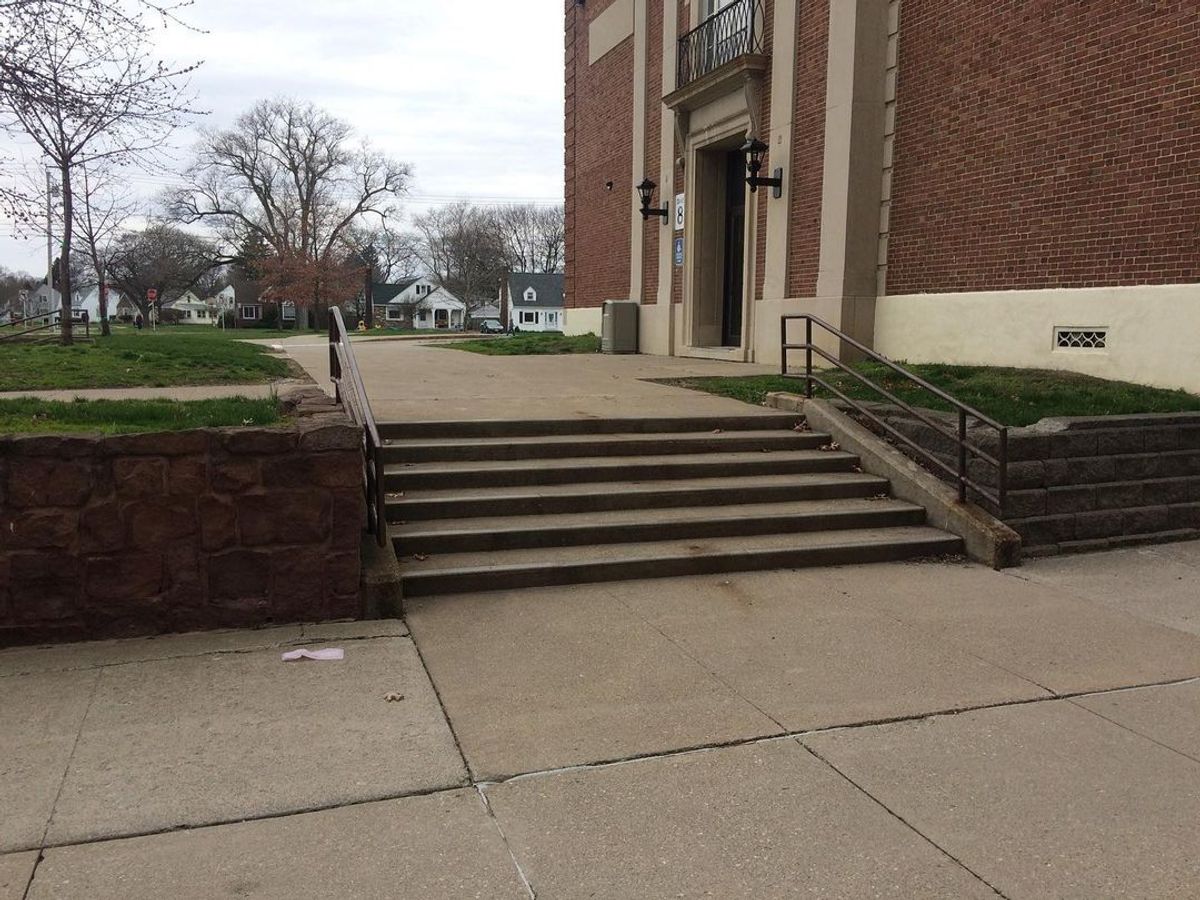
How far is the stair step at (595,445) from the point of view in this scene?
7.42 m

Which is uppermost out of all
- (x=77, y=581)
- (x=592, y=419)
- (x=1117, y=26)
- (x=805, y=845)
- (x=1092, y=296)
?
(x=1117, y=26)

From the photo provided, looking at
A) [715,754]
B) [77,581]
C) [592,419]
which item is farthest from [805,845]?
[592,419]

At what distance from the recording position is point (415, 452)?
7.37 meters

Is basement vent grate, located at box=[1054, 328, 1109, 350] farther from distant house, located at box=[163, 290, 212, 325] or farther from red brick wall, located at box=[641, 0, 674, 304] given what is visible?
distant house, located at box=[163, 290, 212, 325]

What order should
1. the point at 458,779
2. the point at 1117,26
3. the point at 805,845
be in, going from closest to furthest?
the point at 805,845, the point at 458,779, the point at 1117,26

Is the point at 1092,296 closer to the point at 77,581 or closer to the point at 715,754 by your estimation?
the point at 715,754

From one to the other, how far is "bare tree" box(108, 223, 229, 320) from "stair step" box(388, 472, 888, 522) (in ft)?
191

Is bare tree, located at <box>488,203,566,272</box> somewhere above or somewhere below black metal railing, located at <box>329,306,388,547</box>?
above

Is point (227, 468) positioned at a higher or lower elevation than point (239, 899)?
higher

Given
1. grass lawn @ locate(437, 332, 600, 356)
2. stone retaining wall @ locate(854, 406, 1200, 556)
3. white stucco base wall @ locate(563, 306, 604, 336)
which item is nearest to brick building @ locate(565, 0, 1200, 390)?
grass lawn @ locate(437, 332, 600, 356)

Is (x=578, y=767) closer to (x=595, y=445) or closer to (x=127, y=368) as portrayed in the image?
(x=595, y=445)

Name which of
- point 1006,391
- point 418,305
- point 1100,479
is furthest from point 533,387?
point 418,305

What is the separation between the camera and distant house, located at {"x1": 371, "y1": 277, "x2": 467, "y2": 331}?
106 meters

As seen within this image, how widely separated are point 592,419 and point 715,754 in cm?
485
